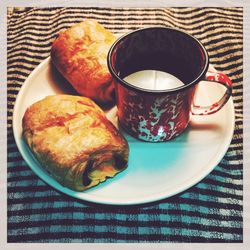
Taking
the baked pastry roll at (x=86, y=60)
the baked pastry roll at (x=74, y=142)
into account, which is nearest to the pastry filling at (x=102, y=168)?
the baked pastry roll at (x=74, y=142)

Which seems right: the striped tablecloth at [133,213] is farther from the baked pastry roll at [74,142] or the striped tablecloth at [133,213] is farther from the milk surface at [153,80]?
the milk surface at [153,80]

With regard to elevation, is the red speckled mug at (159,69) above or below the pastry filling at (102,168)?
above

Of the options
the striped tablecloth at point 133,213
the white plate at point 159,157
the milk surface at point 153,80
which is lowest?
the striped tablecloth at point 133,213

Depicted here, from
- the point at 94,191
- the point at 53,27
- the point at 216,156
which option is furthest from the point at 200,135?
the point at 53,27

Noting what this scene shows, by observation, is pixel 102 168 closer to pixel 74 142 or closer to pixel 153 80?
pixel 74 142

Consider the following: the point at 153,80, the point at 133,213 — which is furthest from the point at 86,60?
the point at 133,213
